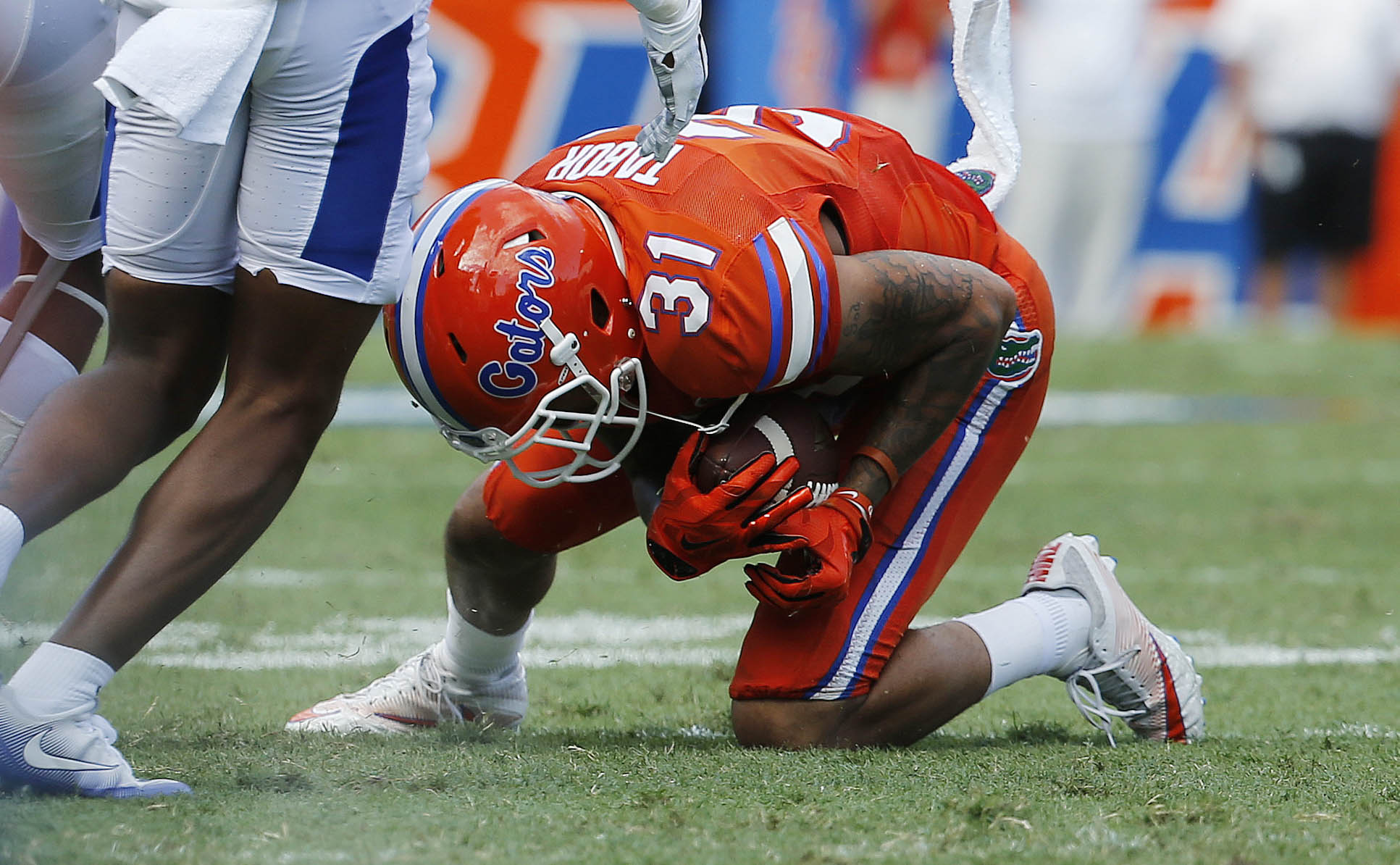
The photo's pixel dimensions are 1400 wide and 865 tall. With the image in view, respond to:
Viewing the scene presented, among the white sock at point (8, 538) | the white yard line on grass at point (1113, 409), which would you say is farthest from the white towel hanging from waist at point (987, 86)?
the white yard line on grass at point (1113, 409)

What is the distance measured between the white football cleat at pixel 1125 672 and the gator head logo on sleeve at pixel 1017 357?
324mm

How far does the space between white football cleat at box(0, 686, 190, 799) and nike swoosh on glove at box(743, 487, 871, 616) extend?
85cm

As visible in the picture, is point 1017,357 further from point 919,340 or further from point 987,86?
point 987,86

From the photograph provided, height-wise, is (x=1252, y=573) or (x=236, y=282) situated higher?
(x=236, y=282)

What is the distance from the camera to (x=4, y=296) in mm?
2650

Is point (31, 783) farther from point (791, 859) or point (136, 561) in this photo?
point (791, 859)

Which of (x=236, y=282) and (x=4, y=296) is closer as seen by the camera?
(x=236, y=282)

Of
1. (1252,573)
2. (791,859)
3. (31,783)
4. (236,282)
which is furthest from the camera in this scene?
(1252,573)

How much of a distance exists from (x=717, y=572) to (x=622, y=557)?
31cm

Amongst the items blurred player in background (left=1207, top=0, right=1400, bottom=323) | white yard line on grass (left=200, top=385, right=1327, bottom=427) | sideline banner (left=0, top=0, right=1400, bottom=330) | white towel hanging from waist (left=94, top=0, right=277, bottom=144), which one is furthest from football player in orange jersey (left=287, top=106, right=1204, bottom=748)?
blurred player in background (left=1207, top=0, right=1400, bottom=323)

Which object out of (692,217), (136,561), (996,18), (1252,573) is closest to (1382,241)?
(1252,573)

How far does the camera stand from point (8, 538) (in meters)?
2.13

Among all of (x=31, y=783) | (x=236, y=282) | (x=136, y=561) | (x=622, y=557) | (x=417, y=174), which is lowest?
(x=622, y=557)

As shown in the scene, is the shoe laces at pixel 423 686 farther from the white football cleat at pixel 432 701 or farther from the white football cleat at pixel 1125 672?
the white football cleat at pixel 1125 672
